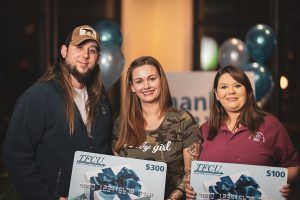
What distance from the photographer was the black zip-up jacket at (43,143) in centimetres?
248

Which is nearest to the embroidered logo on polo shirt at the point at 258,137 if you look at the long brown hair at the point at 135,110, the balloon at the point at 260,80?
the long brown hair at the point at 135,110

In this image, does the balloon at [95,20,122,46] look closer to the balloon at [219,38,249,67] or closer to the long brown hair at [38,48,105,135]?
the balloon at [219,38,249,67]

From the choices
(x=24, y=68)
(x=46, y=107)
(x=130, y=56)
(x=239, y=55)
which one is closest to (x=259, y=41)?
(x=239, y=55)

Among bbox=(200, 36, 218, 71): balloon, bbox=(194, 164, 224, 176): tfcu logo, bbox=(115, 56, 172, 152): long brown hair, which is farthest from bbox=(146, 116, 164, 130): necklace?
bbox=(200, 36, 218, 71): balloon

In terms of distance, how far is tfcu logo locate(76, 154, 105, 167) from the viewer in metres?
2.49

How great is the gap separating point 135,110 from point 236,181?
0.68m

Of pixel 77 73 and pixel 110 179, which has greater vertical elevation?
pixel 77 73

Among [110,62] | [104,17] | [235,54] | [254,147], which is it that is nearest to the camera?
[254,147]

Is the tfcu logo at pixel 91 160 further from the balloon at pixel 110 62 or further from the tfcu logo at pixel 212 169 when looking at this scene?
the balloon at pixel 110 62

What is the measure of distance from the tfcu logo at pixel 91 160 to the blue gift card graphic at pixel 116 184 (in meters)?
0.05

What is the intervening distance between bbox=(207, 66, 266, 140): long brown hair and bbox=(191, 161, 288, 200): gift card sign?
0.83 ft

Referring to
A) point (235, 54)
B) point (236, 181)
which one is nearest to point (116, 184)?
point (236, 181)

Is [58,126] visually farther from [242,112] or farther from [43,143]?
[242,112]

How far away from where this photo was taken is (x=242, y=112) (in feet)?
8.63
